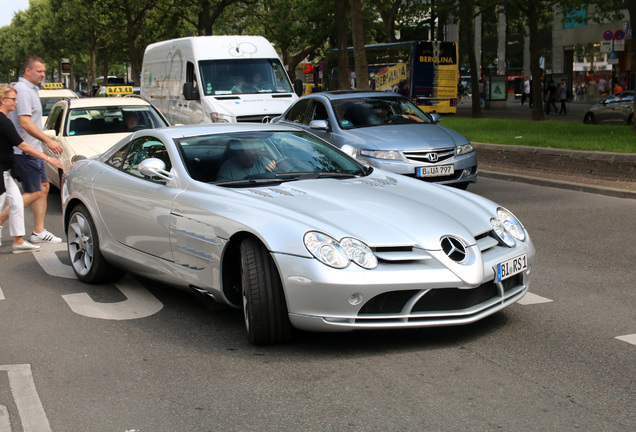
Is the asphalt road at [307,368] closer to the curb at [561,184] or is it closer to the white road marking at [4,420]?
the white road marking at [4,420]

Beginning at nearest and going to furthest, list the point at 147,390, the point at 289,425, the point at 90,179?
the point at 289,425, the point at 147,390, the point at 90,179

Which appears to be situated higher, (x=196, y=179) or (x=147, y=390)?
(x=196, y=179)

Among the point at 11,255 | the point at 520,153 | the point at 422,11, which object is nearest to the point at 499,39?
the point at 422,11

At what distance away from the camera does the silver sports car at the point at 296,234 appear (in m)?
4.83

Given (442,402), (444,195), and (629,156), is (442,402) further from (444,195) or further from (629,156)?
(629,156)

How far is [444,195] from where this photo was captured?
5926 millimetres

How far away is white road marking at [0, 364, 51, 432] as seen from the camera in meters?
4.03

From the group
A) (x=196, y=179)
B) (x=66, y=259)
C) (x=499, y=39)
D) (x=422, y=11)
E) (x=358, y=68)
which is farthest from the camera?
(x=499, y=39)

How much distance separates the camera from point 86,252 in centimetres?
714

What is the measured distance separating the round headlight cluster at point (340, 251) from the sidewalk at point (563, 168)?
8.23 meters

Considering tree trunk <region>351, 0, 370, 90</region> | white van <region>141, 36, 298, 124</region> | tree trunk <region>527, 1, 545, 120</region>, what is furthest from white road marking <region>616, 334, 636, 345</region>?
tree trunk <region>527, 1, 545, 120</region>

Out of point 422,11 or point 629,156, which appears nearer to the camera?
point 629,156

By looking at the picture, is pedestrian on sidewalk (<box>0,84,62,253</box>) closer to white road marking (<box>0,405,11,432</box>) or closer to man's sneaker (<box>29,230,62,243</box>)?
man's sneaker (<box>29,230,62,243</box>)

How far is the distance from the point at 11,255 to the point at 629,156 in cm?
905
